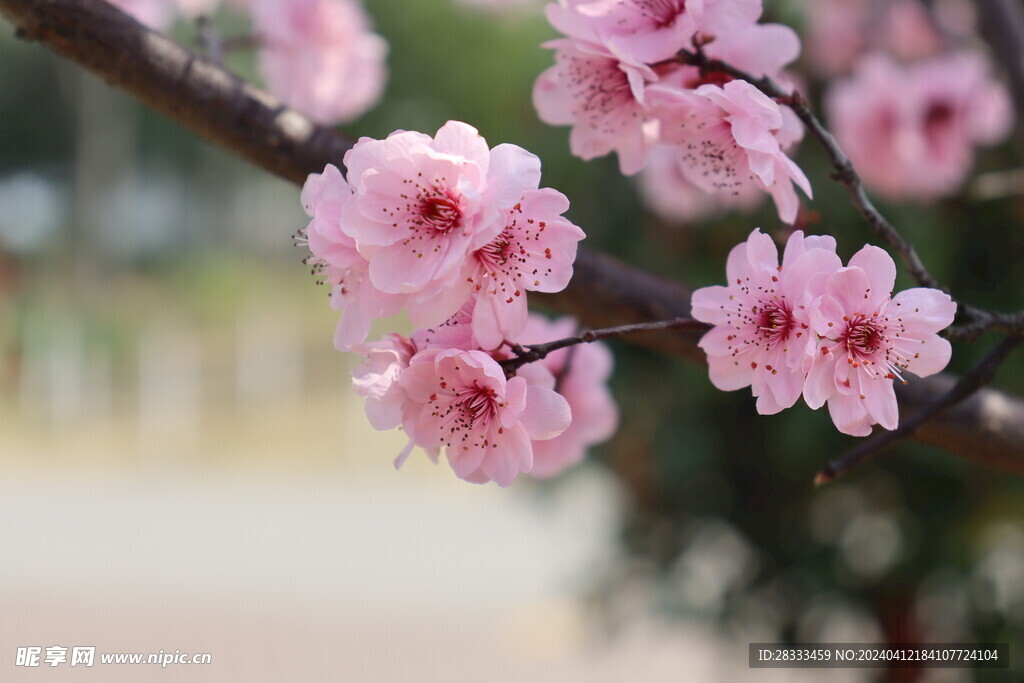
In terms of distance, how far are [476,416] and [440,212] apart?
0.32ft

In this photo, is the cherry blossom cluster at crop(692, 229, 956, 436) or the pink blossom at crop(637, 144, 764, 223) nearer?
the cherry blossom cluster at crop(692, 229, 956, 436)

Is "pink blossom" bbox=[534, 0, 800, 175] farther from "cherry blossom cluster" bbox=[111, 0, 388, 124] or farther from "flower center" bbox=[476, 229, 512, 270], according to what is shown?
"cherry blossom cluster" bbox=[111, 0, 388, 124]

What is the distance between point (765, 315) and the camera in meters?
0.43

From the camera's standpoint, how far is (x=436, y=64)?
12.2ft

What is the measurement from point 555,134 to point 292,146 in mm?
1326

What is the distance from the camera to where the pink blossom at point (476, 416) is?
0.41 m

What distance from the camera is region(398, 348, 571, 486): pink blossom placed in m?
0.41

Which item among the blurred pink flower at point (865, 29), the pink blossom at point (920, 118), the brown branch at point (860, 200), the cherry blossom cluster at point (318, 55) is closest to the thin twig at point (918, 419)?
the brown branch at point (860, 200)

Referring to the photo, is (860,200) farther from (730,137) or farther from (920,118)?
(920,118)

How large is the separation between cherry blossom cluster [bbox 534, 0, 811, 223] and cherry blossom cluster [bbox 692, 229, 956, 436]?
55 millimetres

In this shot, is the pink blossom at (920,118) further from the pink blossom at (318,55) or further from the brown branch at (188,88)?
the brown branch at (188,88)

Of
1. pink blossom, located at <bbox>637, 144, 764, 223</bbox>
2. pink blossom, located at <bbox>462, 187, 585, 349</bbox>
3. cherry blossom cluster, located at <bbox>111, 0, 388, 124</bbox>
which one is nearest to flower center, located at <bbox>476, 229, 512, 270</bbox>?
pink blossom, located at <bbox>462, 187, 585, 349</bbox>

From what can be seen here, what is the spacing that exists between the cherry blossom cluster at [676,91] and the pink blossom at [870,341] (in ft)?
0.21

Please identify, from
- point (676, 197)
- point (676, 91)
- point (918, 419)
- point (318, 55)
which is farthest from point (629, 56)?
point (676, 197)
